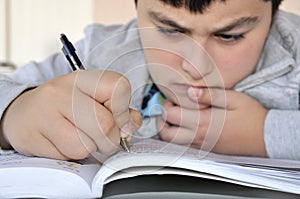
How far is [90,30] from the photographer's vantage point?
0.86m

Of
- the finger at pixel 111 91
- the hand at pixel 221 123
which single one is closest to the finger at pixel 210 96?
the hand at pixel 221 123

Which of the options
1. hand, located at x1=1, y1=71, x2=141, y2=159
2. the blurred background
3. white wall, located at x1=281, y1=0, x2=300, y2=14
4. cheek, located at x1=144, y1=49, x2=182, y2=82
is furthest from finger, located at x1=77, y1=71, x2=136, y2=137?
the blurred background

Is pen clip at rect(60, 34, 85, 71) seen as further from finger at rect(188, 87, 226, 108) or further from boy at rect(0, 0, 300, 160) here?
finger at rect(188, 87, 226, 108)

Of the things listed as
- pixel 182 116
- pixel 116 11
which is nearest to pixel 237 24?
pixel 182 116

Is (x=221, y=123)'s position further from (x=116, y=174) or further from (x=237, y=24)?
(x=116, y=174)

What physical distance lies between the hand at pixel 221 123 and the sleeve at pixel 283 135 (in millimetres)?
11

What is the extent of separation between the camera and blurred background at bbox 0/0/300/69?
205cm

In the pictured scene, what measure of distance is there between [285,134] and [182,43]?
0.18m

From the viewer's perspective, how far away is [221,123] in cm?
66

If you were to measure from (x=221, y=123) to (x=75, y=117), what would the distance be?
0.29m

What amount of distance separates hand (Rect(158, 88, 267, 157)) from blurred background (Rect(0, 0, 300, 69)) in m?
1.41

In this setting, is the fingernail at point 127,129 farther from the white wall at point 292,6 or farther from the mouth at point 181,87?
the white wall at point 292,6

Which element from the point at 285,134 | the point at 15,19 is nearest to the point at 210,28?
the point at 285,134

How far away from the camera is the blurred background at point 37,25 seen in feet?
6.74
